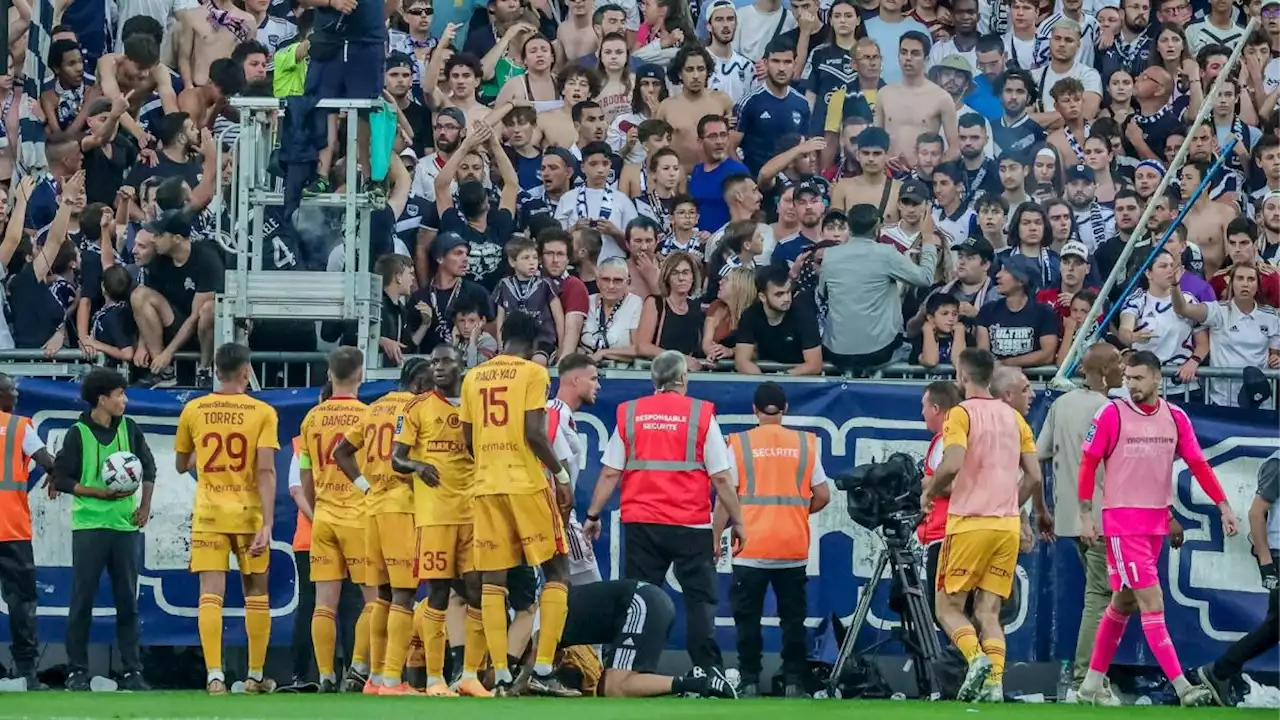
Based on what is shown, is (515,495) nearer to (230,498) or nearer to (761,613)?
(230,498)

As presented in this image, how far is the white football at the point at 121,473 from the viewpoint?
1484cm

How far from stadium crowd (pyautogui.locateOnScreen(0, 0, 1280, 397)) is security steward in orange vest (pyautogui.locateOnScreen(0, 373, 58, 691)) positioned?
4.14 ft

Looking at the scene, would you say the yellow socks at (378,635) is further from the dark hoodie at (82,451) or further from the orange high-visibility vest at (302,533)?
the dark hoodie at (82,451)

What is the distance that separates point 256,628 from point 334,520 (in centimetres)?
86

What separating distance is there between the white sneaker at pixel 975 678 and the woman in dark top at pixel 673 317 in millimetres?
4173

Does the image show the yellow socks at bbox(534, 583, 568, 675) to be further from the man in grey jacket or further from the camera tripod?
the man in grey jacket

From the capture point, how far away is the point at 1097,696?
1359 centimetres

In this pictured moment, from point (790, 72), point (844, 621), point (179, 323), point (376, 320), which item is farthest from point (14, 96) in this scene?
point (844, 621)

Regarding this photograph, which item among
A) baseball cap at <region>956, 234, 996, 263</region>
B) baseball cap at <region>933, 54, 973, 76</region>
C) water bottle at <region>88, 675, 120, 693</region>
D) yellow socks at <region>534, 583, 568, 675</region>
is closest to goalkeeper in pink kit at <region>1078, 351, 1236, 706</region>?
yellow socks at <region>534, 583, 568, 675</region>

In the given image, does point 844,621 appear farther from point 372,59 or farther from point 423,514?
point 372,59

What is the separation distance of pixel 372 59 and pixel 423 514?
3.91m

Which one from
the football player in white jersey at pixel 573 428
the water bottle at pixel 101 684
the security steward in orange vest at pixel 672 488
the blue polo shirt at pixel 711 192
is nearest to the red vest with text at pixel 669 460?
the security steward in orange vest at pixel 672 488

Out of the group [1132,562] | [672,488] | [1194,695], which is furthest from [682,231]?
[1194,695]

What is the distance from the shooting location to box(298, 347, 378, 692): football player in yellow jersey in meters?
14.2
